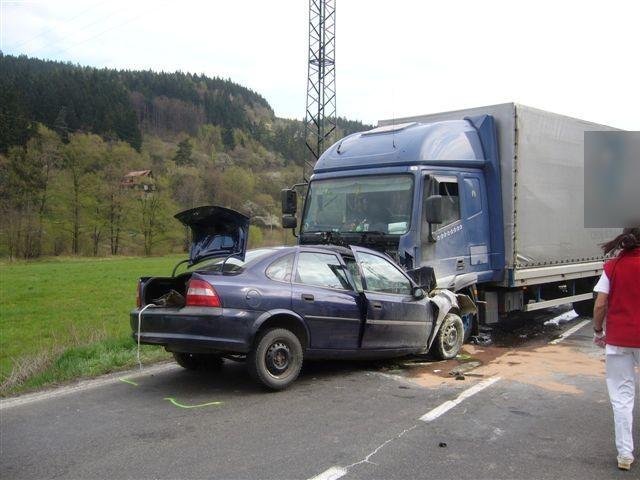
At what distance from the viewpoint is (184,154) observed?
94312 mm

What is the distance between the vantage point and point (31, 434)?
4.98 metres

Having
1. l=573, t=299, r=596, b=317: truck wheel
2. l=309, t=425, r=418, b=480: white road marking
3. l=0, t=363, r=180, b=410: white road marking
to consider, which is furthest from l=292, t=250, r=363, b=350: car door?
l=573, t=299, r=596, b=317: truck wheel

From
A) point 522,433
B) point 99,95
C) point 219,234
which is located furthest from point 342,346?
point 99,95

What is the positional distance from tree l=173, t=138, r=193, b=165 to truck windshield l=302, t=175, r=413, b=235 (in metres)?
84.7

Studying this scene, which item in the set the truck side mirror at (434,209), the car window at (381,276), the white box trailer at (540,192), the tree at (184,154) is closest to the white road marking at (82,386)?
the car window at (381,276)

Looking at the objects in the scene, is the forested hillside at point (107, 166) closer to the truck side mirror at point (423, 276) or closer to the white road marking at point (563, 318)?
the white road marking at point (563, 318)

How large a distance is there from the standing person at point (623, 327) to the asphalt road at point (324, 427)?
0.32 metres

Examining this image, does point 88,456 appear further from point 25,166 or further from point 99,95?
point 99,95

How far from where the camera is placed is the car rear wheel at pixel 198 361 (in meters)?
7.12

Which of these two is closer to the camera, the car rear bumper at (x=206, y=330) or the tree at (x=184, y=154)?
the car rear bumper at (x=206, y=330)

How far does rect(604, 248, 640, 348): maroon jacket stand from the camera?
4062 mm

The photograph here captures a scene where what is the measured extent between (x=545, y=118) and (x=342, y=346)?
5.77 meters

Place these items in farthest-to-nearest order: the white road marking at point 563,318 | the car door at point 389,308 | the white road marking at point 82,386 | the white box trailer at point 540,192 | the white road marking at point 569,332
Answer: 1. the white road marking at point 563,318
2. the white road marking at point 569,332
3. the white box trailer at point 540,192
4. the car door at point 389,308
5. the white road marking at point 82,386

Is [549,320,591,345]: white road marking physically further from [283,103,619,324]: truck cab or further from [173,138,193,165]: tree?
[173,138,193,165]: tree
